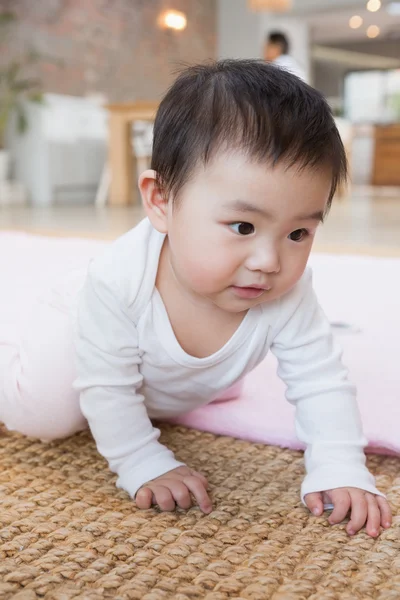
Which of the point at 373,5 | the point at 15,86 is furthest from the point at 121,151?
the point at 373,5

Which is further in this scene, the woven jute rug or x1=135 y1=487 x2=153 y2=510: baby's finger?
x1=135 y1=487 x2=153 y2=510: baby's finger

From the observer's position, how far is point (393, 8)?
7.57 m

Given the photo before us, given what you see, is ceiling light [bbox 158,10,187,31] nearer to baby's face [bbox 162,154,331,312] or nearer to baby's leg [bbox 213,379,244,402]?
baby's leg [bbox 213,379,244,402]

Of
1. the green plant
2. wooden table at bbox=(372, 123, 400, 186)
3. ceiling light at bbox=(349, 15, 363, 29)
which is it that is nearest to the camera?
the green plant

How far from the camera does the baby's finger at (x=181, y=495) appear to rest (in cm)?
62

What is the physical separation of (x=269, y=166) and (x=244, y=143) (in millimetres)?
28

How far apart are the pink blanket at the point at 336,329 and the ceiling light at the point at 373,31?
818cm

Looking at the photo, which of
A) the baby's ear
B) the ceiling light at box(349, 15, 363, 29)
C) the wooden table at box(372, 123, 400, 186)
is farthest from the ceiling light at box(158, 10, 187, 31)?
the baby's ear

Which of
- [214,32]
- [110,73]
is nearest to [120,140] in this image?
[110,73]

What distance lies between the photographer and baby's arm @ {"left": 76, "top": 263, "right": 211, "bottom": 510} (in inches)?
25.8

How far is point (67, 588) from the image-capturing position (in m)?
0.47

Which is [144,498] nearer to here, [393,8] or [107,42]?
[107,42]

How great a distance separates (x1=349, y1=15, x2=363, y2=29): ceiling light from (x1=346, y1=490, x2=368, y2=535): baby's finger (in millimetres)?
8386

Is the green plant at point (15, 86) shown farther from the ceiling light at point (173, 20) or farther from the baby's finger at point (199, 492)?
the baby's finger at point (199, 492)
